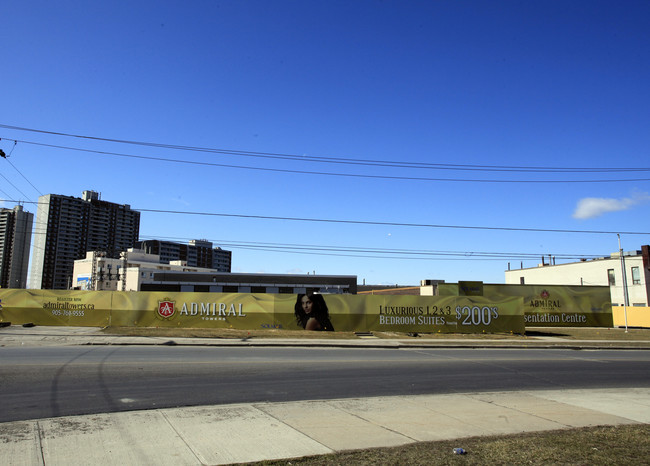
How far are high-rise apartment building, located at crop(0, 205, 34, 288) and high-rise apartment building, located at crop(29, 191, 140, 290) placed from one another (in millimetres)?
9214

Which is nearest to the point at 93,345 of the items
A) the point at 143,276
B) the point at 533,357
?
the point at 533,357

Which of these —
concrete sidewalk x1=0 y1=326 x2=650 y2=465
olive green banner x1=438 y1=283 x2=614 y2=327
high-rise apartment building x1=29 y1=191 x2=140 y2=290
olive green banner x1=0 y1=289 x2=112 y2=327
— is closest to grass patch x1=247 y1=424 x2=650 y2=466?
concrete sidewalk x1=0 y1=326 x2=650 y2=465

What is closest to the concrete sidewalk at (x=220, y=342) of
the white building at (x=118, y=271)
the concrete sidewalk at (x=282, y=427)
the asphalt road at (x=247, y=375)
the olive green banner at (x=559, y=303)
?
the asphalt road at (x=247, y=375)

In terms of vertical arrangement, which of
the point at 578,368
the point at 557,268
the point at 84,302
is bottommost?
the point at 578,368

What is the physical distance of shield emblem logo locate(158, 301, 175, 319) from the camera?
27922mm

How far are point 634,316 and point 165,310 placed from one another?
4210 cm

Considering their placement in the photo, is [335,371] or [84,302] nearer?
[335,371]

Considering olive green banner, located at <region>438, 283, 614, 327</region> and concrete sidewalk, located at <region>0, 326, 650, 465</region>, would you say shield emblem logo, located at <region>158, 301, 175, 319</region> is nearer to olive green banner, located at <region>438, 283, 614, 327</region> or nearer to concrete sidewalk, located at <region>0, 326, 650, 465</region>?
concrete sidewalk, located at <region>0, 326, 650, 465</region>

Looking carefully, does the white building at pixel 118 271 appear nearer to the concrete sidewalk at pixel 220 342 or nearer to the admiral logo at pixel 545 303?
the concrete sidewalk at pixel 220 342

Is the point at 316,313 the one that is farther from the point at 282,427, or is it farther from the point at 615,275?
→ the point at 615,275

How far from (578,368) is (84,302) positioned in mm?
25728

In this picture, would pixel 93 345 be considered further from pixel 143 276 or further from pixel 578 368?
pixel 143 276

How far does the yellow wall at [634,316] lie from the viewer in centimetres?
4291

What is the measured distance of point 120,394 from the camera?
31.5 feet
